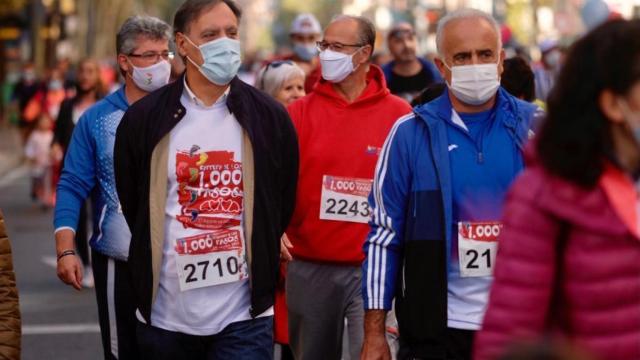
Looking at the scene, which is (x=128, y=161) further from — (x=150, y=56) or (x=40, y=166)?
(x=40, y=166)

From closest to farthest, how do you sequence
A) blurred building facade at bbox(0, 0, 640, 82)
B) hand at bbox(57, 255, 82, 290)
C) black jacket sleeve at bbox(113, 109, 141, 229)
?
black jacket sleeve at bbox(113, 109, 141, 229), hand at bbox(57, 255, 82, 290), blurred building facade at bbox(0, 0, 640, 82)

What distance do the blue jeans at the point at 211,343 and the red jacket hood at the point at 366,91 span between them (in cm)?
209

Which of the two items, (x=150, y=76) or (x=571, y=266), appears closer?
(x=571, y=266)

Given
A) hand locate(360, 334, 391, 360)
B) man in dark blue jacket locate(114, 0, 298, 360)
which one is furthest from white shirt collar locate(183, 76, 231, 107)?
hand locate(360, 334, 391, 360)

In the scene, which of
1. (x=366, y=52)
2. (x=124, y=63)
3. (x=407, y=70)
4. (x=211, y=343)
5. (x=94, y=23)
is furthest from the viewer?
(x=94, y=23)

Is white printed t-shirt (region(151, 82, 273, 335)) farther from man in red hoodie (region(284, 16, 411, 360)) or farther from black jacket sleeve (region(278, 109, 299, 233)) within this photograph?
man in red hoodie (region(284, 16, 411, 360))

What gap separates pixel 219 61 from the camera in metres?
6.05

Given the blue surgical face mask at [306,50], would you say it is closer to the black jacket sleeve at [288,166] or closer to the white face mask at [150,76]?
the white face mask at [150,76]

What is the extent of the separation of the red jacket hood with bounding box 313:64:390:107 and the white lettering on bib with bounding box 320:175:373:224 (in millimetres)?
419

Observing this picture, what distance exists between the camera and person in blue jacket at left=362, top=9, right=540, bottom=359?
5.43 metres

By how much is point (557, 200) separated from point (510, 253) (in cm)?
17

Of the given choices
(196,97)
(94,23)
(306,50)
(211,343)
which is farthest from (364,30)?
(94,23)

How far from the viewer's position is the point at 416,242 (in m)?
5.46

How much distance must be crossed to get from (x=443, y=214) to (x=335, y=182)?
2.22 m
